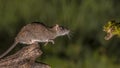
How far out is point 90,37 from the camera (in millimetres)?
3240

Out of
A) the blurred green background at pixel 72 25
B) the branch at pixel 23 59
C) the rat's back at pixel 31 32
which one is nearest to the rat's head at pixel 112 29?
the branch at pixel 23 59

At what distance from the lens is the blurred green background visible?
3002 mm

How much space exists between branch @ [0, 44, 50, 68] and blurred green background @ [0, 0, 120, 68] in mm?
1357

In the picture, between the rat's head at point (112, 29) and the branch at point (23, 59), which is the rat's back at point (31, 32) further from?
the rat's head at point (112, 29)

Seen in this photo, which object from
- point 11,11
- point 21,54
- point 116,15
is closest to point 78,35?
point 116,15

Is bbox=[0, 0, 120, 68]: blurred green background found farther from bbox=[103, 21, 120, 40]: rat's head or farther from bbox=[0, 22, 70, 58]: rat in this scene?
bbox=[103, 21, 120, 40]: rat's head

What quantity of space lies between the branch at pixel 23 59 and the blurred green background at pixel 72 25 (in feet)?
4.45

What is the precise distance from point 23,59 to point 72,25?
1687 millimetres

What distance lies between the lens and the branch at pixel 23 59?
151cm

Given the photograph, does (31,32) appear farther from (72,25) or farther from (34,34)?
(72,25)

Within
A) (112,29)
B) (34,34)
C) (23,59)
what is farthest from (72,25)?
(112,29)

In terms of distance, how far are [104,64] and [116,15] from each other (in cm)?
50

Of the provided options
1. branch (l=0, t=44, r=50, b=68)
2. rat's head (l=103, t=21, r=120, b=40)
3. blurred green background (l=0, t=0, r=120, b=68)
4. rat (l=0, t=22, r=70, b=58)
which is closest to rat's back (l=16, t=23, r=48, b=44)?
rat (l=0, t=22, r=70, b=58)

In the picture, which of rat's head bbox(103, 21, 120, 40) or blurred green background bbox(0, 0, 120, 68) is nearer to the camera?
rat's head bbox(103, 21, 120, 40)
